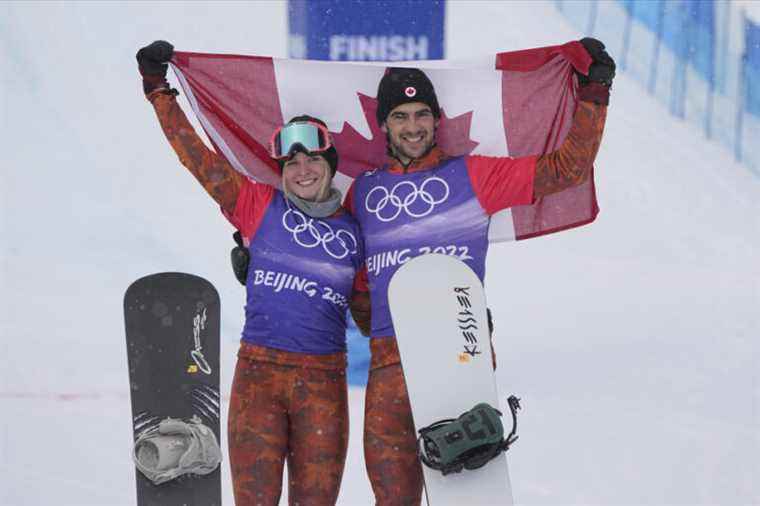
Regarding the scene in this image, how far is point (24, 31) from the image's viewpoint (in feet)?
29.2

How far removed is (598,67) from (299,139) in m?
0.96

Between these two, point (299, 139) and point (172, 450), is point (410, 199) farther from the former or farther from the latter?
point (172, 450)

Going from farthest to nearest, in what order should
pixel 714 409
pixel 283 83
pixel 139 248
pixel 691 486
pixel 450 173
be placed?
1. pixel 139 248
2. pixel 714 409
3. pixel 691 486
4. pixel 283 83
5. pixel 450 173

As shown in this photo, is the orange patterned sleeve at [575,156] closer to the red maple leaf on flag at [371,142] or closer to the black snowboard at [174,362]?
the red maple leaf on flag at [371,142]

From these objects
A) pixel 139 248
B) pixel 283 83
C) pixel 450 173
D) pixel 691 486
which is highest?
pixel 283 83

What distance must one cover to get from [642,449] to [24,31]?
592 centimetres

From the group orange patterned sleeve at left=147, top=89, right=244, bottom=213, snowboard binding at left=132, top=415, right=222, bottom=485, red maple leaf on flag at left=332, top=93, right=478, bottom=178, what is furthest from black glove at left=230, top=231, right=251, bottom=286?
red maple leaf on flag at left=332, top=93, right=478, bottom=178

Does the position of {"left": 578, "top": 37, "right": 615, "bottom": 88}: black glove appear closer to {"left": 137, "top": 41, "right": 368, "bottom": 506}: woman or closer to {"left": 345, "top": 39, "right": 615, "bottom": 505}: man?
{"left": 345, "top": 39, "right": 615, "bottom": 505}: man

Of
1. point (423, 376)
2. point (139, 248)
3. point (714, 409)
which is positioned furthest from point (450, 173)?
point (139, 248)

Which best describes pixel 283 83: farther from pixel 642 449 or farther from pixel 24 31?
pixel 24 31

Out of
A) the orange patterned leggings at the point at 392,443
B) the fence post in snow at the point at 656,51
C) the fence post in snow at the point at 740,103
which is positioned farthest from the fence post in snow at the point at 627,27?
the orange patterned leggings at the point at 392,443

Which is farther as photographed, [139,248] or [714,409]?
[139,248]

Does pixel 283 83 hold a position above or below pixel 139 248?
above

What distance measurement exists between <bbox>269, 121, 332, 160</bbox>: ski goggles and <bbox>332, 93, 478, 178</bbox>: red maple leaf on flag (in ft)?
1.39
